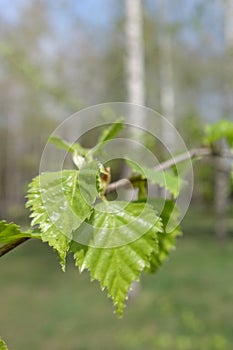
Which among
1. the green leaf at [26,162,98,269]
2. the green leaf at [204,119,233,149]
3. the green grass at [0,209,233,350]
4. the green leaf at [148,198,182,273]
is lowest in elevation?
the green grass at [0,209,233,350]

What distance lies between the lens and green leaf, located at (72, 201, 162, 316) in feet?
0.65

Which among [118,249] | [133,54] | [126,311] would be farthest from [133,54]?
[118,249]

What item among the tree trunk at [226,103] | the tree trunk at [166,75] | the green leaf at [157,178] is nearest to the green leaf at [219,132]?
the green leaf at [157,178]

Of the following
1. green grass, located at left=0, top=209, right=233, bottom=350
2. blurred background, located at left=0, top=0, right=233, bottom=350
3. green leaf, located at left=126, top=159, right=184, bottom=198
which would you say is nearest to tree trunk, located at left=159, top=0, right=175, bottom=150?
blurred background, located at left=0, top=0, right=233, bottom=350

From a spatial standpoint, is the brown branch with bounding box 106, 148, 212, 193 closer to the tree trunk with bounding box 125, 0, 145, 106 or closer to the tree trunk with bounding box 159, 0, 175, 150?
the tree trunk with bounding box 125, 0, 145, 106

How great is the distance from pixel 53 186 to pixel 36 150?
10.3 meters

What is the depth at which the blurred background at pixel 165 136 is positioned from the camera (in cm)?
280

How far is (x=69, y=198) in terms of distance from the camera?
0.62 ft

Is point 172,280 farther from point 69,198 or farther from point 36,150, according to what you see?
point 36,150

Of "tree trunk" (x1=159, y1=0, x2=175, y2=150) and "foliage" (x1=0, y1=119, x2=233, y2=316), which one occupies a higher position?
"foliage" (x1=0, y1=119, x2=233, y2=316)

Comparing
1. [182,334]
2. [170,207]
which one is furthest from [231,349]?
[170,207]

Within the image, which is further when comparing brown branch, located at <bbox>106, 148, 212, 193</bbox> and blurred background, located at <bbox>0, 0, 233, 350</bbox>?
blurred background, located at <bbox>0, 0, 233, 350</bbox>

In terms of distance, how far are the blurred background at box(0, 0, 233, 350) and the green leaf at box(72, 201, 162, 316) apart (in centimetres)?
16

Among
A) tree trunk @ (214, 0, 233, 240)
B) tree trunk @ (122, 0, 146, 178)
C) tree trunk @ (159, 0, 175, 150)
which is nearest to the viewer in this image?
tree trunk @ (122, 0, 146, 178)
